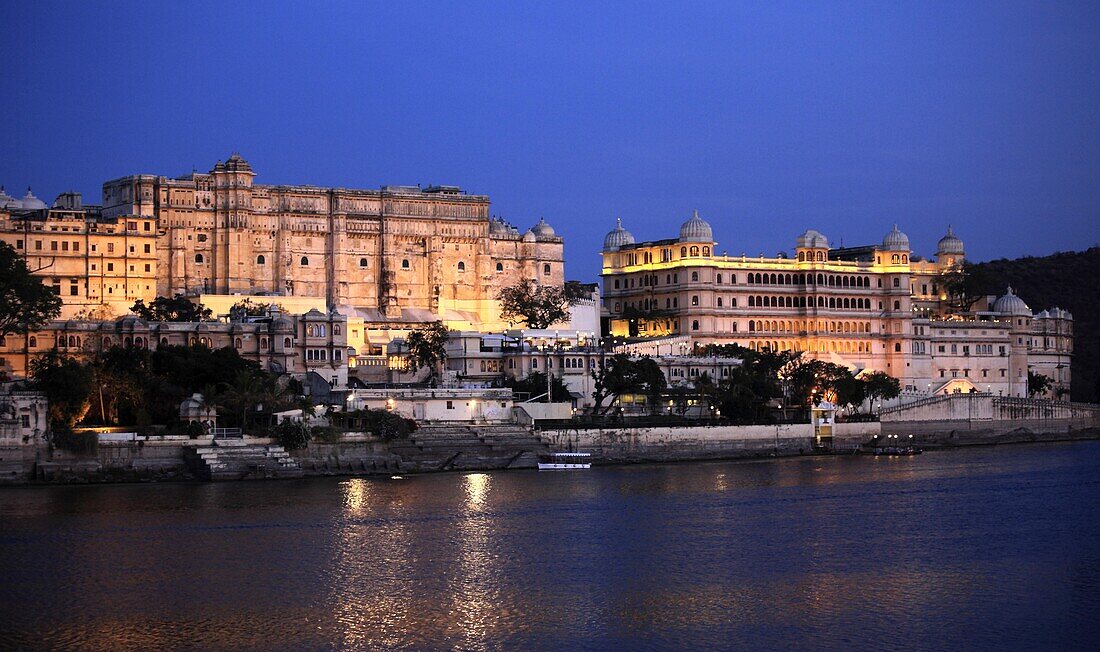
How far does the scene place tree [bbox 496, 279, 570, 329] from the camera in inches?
4562

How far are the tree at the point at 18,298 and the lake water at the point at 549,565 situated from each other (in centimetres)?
1424

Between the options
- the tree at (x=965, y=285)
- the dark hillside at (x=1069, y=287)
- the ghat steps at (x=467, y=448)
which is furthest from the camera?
the dark hillside at (x=1069, y=287)

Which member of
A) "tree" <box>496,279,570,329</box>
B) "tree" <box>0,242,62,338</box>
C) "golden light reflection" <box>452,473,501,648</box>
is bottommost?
"golden light reflection" <box>452,473,501,648</box>

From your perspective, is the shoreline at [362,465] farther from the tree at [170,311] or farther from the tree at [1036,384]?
the tree at [1036,384]

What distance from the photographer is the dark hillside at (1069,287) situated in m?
160

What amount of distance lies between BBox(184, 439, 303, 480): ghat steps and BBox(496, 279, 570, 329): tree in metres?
42.0

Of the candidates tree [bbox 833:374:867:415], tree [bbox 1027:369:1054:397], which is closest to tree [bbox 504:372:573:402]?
tree [bbox 833:374:867:415]

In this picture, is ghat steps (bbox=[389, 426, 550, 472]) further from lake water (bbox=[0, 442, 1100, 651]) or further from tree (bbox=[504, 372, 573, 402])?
tree (bbox=[504, 372, 573, 402])

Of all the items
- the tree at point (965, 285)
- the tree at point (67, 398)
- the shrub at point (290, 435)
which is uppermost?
the tree at point (965, 285)

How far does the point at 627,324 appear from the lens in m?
132

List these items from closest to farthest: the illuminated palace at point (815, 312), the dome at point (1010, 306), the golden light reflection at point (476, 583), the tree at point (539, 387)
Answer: the golden light reflection at point (476, 583) → the tree at point (539, 387) → the illuminated palace at point (815, 312) → the dome at point (1010, 306)

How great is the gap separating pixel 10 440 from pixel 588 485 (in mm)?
26221

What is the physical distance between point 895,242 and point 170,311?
2599 inches

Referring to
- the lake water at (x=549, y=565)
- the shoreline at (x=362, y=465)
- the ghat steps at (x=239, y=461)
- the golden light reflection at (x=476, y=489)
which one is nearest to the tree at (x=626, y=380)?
the shoreline at (x=362, y=465)
